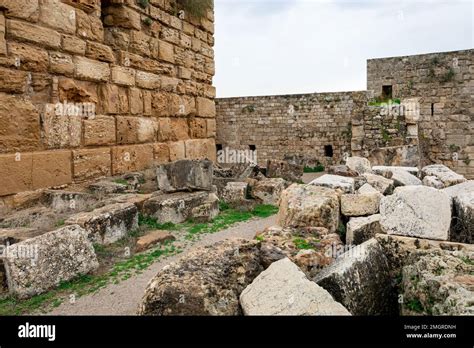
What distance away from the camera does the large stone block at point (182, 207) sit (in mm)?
5562

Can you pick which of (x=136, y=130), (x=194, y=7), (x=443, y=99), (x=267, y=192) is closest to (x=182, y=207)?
(x=267, y=192)

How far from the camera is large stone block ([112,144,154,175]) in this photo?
6723mm

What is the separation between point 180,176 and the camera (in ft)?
20.6

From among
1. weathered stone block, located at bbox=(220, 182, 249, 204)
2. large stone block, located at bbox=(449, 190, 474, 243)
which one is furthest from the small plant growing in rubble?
large stone block, located at bbox=(449, 190, 474, 243)

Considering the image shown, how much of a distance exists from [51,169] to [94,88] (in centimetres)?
165

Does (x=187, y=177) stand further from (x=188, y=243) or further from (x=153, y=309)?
(x=153, y=309)

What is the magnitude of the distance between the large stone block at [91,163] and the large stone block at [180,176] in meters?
0.93

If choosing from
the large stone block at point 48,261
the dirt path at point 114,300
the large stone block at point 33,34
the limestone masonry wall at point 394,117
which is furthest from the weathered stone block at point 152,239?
the limestone masonry wall at point 394,117

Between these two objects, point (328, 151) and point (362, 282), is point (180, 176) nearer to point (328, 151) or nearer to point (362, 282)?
point (362, 282)

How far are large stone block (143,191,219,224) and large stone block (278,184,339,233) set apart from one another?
1.45 meters

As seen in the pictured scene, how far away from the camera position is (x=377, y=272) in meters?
3.03

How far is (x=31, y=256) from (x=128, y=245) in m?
1.31

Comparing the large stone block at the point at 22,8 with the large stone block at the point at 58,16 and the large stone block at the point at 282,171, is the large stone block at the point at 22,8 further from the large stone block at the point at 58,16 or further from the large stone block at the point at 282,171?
the large stone block at the point at 282,171

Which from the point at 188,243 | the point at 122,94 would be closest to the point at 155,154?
the point at 122,94
